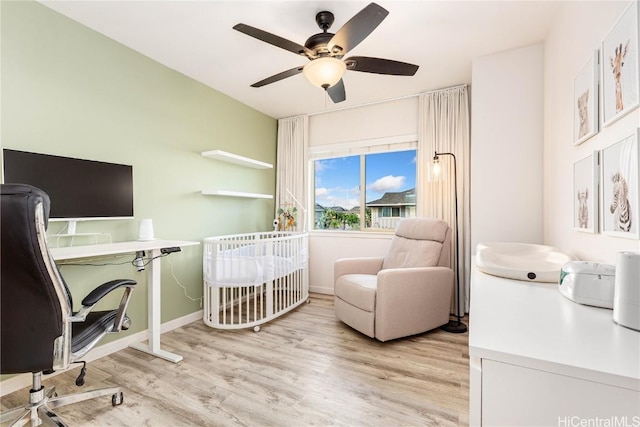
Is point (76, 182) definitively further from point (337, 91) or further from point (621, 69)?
point (621, 69)

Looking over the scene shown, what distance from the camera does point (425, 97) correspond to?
10.8 ft

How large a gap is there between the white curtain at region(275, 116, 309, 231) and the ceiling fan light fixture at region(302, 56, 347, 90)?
7.06 ft

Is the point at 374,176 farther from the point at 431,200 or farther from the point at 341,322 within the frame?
the point at 341,322

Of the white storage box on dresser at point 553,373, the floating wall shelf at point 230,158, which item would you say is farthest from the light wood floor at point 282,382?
the floating wall shelf at point 230,158

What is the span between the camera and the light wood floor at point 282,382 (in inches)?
60.6

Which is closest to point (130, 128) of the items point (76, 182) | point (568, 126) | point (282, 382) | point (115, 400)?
point (76, 182)

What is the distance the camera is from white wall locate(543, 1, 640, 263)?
4.09 feet

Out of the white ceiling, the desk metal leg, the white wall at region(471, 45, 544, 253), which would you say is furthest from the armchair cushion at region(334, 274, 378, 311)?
the white ceiling

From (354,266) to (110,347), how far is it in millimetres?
2198

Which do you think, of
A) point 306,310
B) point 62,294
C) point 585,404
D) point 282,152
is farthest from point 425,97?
point 62,294

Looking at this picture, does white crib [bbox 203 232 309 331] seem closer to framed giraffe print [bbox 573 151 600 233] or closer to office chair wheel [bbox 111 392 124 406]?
office chair wheel [bbox 111 392 124 406]

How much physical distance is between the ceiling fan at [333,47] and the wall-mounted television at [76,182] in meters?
1.46

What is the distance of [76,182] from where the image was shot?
199cm

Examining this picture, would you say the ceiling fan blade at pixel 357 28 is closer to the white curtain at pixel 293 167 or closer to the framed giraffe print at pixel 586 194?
the framed giraffe print at pixel 586 194
